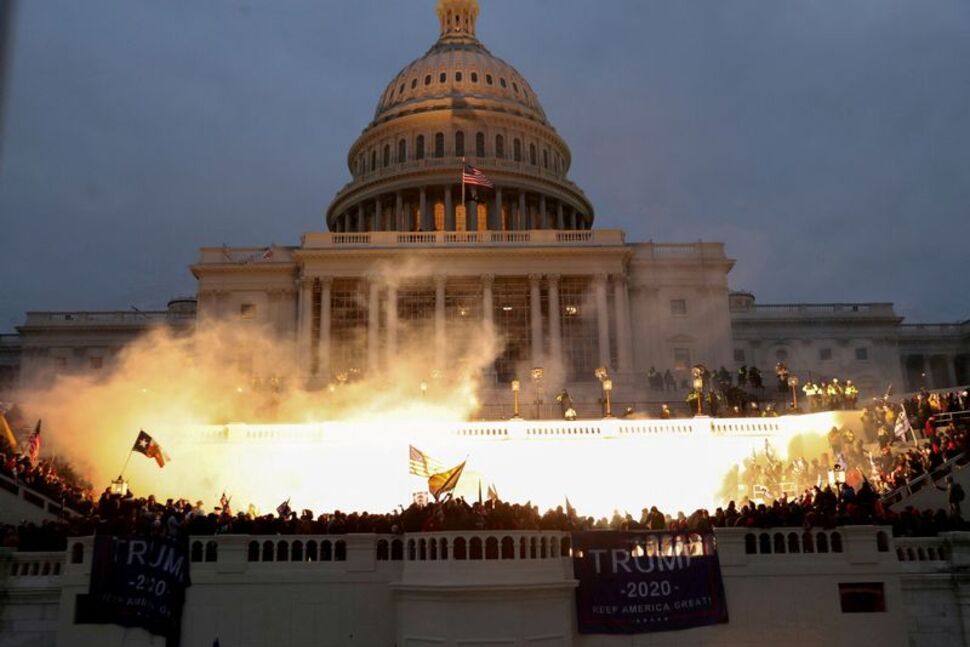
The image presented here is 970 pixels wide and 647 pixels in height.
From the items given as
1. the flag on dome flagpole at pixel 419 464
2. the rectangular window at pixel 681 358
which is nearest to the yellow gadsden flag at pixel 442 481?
the flag on dome flagpole at pixel 419 464

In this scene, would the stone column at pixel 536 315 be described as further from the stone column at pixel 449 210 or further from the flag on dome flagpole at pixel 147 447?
the flag on dome flagpole at pixel 147 447

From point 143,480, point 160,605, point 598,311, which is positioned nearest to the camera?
point 160,605

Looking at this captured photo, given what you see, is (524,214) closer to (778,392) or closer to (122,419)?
(778,392)

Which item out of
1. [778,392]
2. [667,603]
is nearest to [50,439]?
[667,603]

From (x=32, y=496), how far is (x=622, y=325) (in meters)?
37.5

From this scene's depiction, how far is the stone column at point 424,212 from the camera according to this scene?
257ft

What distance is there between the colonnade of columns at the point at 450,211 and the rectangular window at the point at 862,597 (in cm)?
5825

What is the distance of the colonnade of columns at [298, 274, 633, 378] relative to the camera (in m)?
56.7

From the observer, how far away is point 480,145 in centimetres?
8500

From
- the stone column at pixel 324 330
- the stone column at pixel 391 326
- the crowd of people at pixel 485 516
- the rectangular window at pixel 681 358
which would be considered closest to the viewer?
the crowd of people at pixel 485 516

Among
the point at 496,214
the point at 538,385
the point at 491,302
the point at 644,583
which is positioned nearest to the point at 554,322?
the point at 491,302

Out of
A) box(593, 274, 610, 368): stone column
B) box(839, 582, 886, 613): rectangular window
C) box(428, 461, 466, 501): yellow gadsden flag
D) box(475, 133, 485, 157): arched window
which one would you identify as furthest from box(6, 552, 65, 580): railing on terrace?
box(475, 133, 485, 157): arched window

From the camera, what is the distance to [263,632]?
20.6 m

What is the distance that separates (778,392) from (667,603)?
3397 cm
